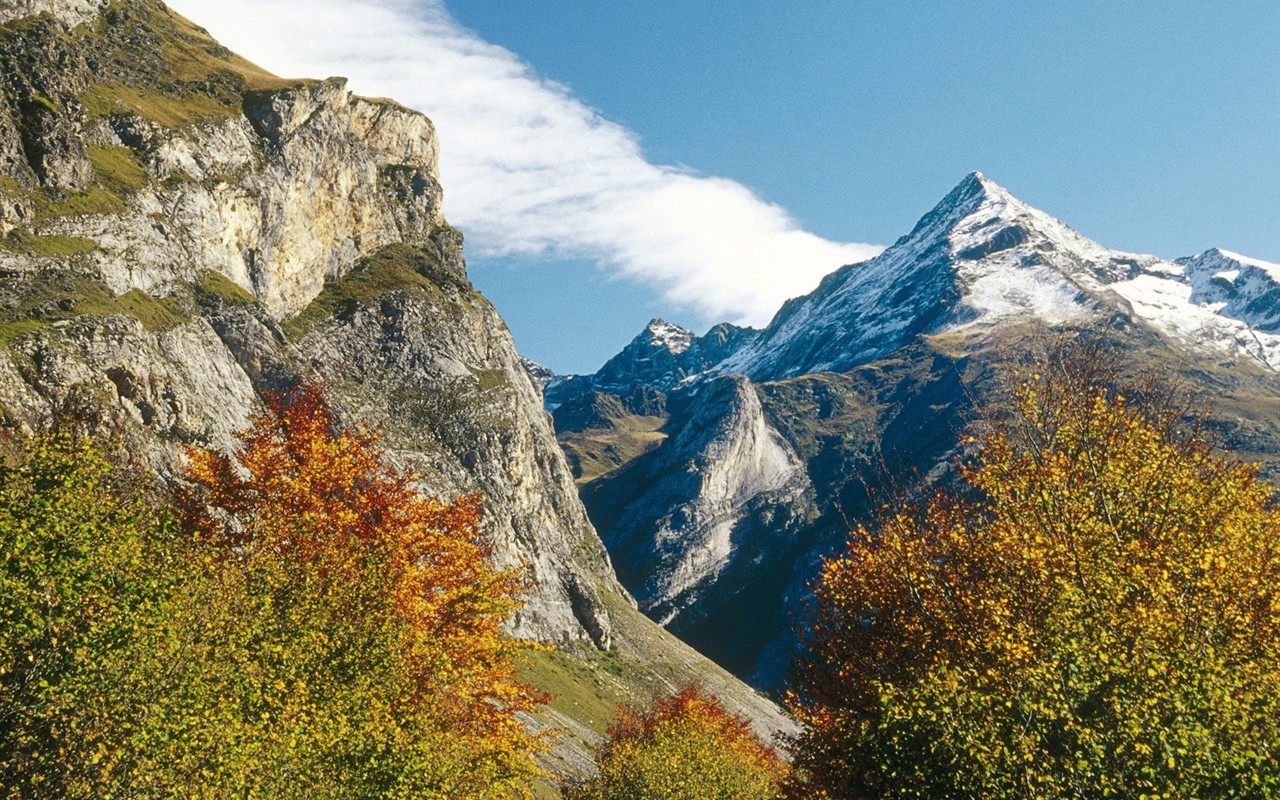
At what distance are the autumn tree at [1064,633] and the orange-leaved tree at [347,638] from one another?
15.0 metres

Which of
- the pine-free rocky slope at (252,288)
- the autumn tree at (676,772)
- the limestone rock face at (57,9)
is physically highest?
the limestone rock face at (57,9)

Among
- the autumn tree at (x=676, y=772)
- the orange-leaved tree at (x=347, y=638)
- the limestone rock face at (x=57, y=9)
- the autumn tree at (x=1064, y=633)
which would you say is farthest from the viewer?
the limestone rock face at (x=57, y=9)

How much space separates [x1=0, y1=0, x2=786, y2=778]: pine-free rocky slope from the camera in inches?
3172

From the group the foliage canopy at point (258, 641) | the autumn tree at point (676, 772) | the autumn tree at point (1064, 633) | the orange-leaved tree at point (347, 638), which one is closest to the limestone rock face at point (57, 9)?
the orange-leaved tree at point (347, 638)

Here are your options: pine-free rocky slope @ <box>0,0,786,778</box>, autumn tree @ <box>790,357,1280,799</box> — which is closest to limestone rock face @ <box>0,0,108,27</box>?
pine-free rocky slope @ <box>0,0,786,778</box>

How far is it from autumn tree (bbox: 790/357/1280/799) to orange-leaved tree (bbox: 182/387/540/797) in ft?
49.3

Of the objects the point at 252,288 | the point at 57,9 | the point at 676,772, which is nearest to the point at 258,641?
the point at 676,772

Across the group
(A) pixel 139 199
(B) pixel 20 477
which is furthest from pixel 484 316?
(B) pixel 20 477

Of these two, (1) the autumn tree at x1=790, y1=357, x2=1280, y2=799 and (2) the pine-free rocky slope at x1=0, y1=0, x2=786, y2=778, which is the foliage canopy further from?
(2) the pine-free rocky slope at x1=0, y1=0, x2=786, y2=778

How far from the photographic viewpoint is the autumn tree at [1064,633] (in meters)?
17.6

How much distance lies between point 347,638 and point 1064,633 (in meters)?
25.6

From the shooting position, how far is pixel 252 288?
12369 cm

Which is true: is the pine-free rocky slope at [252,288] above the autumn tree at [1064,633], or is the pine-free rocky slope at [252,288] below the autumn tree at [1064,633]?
above

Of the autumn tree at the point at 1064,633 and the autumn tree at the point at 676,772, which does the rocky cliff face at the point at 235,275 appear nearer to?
the autumn tree at the point at 676,772
